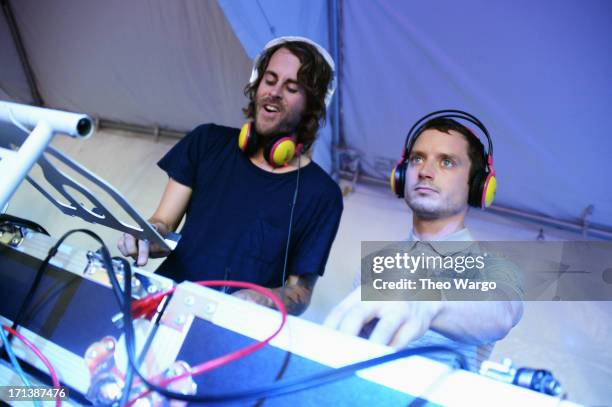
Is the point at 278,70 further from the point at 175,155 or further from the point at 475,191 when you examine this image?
the point at 475,191

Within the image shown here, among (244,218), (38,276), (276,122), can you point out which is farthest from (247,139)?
(38,276)

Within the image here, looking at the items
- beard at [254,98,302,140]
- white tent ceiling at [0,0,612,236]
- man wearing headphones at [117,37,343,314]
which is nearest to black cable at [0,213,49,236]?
man wearing headphones at [117,37,343,314]

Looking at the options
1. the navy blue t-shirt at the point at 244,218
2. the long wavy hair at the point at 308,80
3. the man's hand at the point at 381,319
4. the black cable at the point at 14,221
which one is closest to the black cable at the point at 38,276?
the black cable at the point at 14,221

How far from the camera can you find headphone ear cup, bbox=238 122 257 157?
114cm

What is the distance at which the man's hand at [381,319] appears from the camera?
422 millimetres

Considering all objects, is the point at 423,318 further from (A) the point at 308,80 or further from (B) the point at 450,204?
(A) the point at 308,80

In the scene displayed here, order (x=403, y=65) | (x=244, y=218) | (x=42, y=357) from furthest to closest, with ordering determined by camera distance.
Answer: (x=403, y=65) < (x=244, y=218) < (x=42, y=357)

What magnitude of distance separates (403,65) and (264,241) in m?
1.10

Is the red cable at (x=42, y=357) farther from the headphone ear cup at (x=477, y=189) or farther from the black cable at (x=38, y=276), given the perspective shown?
the headphone ear cup at (x=477, y=189)

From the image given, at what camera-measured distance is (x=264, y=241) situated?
1053mm

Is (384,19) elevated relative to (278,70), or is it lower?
elevated

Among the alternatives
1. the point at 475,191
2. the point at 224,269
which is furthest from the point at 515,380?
the point at 224,269

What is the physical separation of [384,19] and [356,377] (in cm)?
157

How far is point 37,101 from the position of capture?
2.96m
